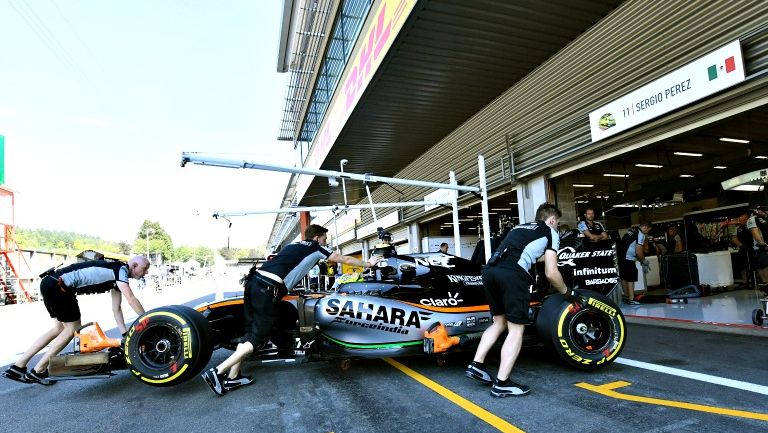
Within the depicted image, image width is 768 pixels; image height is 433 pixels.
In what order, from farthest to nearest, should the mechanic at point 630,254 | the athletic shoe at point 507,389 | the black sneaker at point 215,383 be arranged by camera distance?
the mechanic at point 630,254 → the black sneaker at point 215,383 → the athletic shoe at point 507,389

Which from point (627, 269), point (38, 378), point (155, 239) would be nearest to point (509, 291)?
point (38, 378)

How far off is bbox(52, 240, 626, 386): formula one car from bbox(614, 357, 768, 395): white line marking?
0.41 m

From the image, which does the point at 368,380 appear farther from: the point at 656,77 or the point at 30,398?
the point at 656,77

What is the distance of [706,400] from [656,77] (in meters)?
5.56

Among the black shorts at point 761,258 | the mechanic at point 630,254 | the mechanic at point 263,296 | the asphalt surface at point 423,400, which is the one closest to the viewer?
the asphalt surface at point 423,400

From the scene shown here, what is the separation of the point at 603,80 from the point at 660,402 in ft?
21.4

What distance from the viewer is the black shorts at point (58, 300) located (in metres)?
4.99

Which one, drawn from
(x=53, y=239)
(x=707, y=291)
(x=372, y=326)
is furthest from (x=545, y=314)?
(x=53, y=239)

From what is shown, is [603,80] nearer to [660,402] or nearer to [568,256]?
[568,256]

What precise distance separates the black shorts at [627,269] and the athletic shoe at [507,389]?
6.23 metres

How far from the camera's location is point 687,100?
663cm

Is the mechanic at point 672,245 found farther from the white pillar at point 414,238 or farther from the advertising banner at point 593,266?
the white pillar at point 414,238

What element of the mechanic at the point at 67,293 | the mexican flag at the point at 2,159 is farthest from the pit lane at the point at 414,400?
the mexican flag at the point at 2,159

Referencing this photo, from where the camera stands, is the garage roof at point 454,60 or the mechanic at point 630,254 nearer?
the garage roof at point 454,60
